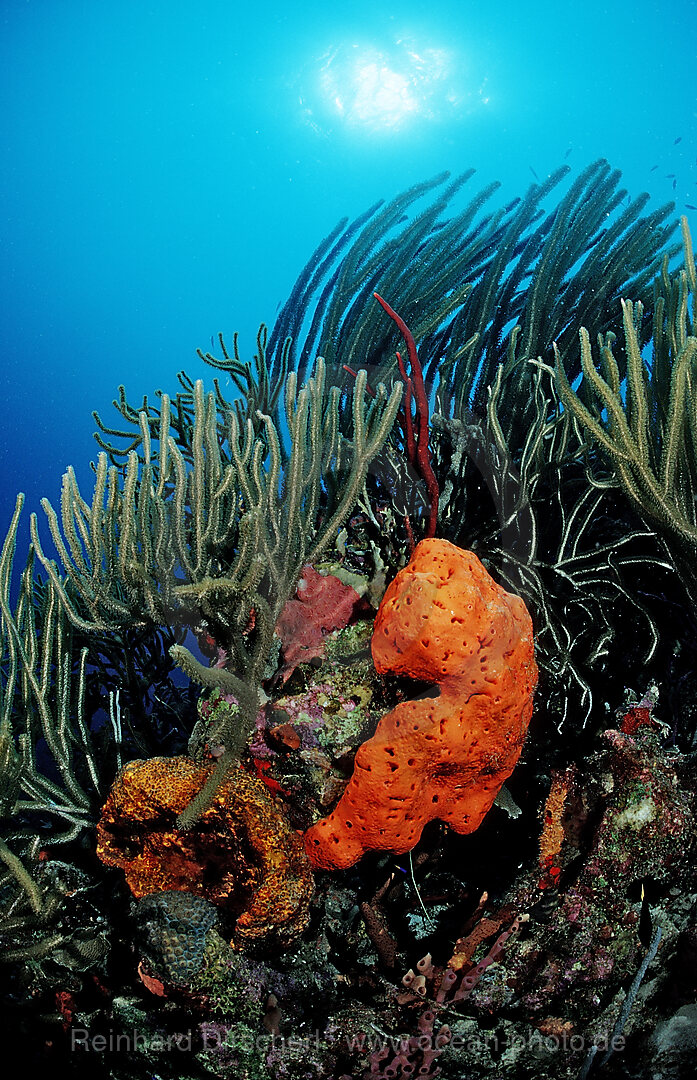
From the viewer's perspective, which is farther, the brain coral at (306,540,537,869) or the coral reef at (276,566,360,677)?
the coral reef at (276,566,360,677)

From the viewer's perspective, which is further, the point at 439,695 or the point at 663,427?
the point at 663,427

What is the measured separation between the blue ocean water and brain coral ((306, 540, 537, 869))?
23.9 m

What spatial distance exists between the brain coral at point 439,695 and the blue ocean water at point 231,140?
942 inches

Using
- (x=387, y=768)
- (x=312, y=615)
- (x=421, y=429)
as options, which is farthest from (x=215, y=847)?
(x=421, y=429)

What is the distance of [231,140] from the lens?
47.2m

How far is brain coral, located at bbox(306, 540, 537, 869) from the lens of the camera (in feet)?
5.44

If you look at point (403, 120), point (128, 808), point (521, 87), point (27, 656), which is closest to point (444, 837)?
point (128, 808)

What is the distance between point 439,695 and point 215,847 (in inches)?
41.6

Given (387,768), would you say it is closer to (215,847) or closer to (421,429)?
(215,847)

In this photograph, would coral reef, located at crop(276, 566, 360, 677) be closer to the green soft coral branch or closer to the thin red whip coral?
the thin red whip coral

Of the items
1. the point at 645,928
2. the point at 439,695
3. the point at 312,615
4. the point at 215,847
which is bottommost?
the point at 645,928

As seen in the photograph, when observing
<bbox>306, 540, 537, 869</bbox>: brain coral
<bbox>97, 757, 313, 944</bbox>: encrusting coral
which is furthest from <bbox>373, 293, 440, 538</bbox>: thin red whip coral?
<bbox>97, 757, 313, 944</bbox>: encrusting coral

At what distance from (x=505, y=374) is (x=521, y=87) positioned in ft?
143

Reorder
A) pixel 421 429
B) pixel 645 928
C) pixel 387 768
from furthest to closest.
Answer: pixel 421 429
pixel 645 928
pixel 387 768
